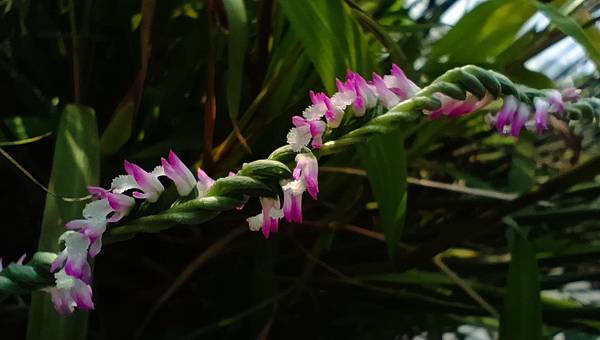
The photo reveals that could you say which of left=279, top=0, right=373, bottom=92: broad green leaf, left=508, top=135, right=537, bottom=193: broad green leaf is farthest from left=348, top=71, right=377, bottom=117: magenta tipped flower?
left=508, top=135, right=537, bottom=193: broad green leaf

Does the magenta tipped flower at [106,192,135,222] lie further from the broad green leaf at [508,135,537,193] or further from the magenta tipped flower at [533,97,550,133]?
the broad green leaf at [508,135,537,193]

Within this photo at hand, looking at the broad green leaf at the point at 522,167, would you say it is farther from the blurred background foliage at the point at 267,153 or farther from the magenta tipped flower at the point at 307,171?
the magenta tipped flower at the point at 307,171

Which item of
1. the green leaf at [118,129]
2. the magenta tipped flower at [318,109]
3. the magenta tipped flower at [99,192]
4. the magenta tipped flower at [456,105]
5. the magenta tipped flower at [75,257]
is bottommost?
the magenta tipped flower at [75,257]

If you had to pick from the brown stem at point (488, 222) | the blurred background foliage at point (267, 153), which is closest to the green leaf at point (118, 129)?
the blurred background foliage at point (267, 153)

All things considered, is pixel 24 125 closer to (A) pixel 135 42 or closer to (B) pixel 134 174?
(A) pixel 135 42

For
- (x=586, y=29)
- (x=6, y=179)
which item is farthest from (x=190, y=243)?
(x=586, y=29)

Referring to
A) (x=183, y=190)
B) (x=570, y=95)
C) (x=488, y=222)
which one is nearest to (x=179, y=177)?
(x=183, y=190)

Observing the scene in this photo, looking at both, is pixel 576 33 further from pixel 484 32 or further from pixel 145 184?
pixel 145 184

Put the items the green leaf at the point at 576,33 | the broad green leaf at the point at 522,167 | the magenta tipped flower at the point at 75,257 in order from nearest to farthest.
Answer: the magenta tipped flower at the point at 75,257 < the green leaf at the point at 576,33 < the broad green leaf at the point at 522,167
